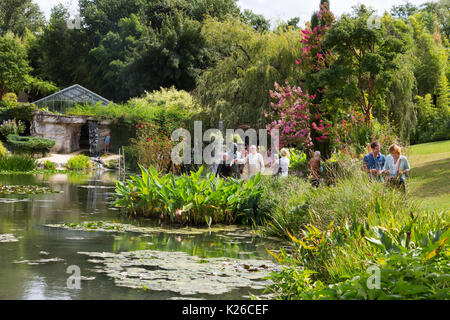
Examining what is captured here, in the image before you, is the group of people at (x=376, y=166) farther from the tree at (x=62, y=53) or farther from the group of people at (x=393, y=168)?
the tree at (x=62, y=53)

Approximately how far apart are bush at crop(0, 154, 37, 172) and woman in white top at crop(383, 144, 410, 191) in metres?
17.7

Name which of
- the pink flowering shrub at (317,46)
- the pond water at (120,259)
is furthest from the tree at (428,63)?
the pond water at (120,259)

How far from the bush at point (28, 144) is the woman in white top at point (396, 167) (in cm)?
2361

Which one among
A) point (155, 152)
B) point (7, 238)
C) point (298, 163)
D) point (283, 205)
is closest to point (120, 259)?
point (7, 238)

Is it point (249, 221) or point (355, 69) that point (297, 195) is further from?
point (355, 69)

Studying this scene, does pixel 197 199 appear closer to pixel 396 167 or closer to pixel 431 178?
pixel 396 167

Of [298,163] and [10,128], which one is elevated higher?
[10,128]

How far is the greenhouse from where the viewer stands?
123ft

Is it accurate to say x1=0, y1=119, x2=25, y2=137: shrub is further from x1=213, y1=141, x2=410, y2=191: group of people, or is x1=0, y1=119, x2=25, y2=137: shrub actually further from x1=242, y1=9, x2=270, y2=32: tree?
x1=213, y1=141, x2=410, y2=191: group of people

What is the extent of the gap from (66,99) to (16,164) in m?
15.5

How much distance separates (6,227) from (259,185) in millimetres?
4948

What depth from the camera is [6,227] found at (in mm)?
9320

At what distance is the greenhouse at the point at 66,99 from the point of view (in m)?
37.4

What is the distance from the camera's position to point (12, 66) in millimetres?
45625
